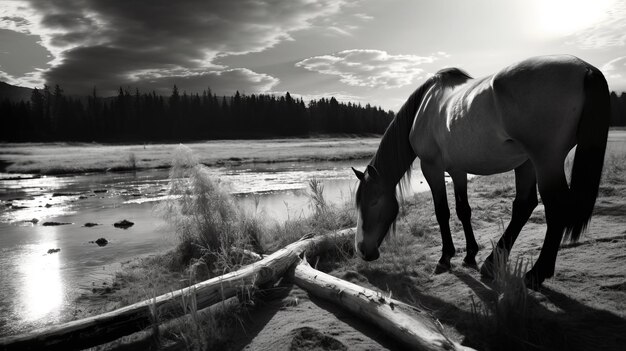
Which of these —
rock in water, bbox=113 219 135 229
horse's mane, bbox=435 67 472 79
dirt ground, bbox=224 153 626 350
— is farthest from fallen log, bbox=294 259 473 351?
rock in water, bbox=113 219 135 229

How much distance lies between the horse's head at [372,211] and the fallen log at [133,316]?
1054 mm

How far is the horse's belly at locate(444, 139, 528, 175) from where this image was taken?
11.1 ft

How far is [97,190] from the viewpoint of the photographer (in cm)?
1586

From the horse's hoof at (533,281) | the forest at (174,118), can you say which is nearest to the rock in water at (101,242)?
the horse's hoof at (533,281)

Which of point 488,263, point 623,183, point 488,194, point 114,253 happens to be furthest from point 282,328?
point 623,183

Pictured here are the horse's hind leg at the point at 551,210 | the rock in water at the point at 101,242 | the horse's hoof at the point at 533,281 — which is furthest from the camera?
the rock in water at the point at 101,242

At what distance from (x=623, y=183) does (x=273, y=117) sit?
90.3 metres

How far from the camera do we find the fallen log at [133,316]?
292 cm

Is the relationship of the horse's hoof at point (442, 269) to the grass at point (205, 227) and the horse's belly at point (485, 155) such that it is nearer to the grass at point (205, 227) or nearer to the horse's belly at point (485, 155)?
the horse's belly at point (485, 155)

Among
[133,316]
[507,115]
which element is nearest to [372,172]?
[507,115]

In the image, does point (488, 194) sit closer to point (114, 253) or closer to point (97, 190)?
point (114, 253)

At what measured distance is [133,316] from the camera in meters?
3.28

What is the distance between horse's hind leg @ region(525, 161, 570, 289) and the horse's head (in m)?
1.64

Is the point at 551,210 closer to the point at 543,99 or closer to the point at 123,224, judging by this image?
the point at 543,99
